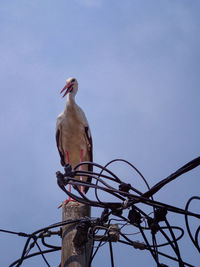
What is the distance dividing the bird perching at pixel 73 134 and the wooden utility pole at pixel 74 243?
426 centimetres

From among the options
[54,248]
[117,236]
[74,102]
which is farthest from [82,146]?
[117,236]

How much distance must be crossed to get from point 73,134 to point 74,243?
183 inches

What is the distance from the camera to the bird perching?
25.1 feet

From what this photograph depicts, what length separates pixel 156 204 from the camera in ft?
8.45

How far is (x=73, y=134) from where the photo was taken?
7.66 meters

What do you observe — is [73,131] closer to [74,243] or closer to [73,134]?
[73,134]

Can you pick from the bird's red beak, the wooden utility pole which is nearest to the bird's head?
the bird's red beak

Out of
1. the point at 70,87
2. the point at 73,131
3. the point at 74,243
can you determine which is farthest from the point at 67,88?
the point at 74,243

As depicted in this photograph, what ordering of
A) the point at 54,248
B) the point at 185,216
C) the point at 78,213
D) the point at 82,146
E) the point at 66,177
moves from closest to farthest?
the point at 185,216 → the point at 66,177 → the point at 78,213 → the point at 54,248 → the point at 82,146

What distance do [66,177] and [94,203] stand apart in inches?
13.1

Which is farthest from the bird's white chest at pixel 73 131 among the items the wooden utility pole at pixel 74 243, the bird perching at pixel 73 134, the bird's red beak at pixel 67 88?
the wooden utility pole at pixel 74 243

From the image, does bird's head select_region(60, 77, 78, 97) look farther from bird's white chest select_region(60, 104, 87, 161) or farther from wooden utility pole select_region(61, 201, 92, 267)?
wooden utility pole select_region(61, 201, 92, 267)

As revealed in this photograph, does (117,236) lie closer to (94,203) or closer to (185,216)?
(94,203)

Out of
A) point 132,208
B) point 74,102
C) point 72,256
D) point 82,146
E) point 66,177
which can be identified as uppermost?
point 74,102
